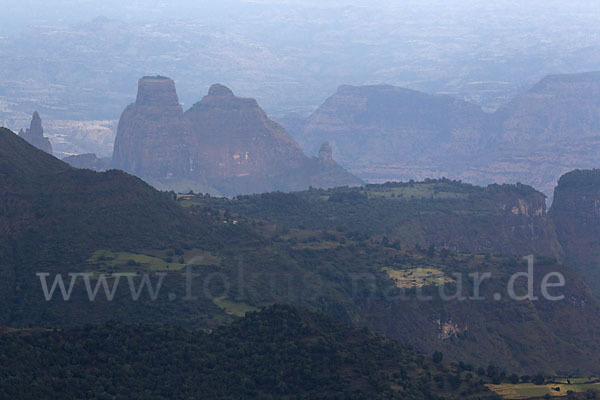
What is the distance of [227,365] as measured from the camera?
319ft

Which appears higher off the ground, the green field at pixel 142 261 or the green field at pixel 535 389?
the green field at pixel 142 261

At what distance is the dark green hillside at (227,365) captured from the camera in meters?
89.2

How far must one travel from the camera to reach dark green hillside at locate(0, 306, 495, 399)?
89.2 metres

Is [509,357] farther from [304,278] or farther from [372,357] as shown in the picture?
[372,357]

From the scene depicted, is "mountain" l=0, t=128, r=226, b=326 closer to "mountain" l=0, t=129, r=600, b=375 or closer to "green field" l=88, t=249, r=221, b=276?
"mountain" l=0, t=129, r=600, b=375

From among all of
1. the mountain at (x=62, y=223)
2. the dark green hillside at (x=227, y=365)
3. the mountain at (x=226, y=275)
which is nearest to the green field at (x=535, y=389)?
the dark green hillside at (x=227, y=365)

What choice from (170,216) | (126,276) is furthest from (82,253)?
(170,216)

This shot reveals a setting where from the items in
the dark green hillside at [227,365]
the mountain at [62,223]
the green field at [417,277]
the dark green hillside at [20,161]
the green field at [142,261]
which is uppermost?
the dark green hillside at [20,161]

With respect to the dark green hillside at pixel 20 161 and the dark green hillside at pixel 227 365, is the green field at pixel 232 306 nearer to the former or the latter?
the dark green hillside at pixel 227 365

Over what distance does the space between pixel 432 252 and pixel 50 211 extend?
51.5 meters

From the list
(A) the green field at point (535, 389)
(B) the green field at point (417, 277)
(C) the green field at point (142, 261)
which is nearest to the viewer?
(A) the green field at point (535, 389)

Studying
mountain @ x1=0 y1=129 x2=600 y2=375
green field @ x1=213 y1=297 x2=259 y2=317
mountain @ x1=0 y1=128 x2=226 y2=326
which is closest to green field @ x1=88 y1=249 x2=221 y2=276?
mountain @ x1=0 y1=129 x2=600 y2=375

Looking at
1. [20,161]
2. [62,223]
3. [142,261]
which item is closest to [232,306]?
[142,261]

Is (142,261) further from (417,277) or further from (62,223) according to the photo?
(417,277)
